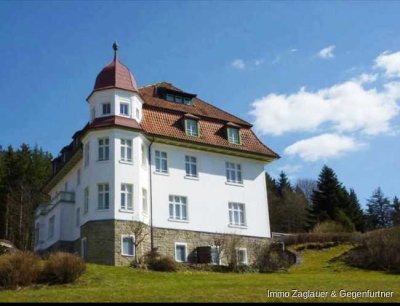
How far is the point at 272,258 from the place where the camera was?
36.8 metres

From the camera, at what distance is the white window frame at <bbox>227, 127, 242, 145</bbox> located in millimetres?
42438

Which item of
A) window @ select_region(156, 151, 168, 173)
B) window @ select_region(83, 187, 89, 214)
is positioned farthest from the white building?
window @ select_region(83, 187, 89, 214)

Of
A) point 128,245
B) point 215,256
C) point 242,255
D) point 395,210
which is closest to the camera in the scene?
point 128,245

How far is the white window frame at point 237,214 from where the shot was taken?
40419 millimetres

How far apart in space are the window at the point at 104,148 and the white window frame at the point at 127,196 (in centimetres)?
209

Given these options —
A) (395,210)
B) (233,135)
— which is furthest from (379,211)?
(233,135)

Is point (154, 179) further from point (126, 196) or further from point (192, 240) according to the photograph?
point (192, 240)

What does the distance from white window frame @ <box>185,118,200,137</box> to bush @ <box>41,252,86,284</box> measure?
1617 cm

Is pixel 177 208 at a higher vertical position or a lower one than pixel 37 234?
higher

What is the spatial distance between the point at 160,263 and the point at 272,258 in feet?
24.9

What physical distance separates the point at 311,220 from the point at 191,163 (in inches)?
1162

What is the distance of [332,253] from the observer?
146 ft

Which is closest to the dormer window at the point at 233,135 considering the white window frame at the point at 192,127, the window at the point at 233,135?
the window at the point at 233,135

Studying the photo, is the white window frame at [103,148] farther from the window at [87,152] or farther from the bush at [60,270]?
the bush at [60,270]
